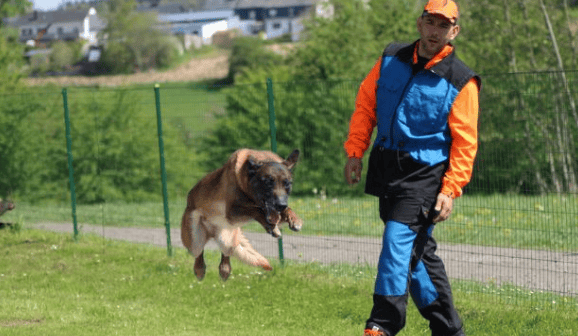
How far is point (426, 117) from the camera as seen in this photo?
16.2 feet

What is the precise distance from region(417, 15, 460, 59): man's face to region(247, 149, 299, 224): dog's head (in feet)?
6.72

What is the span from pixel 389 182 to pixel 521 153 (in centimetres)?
430

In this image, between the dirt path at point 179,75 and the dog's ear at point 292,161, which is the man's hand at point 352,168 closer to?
the dog's ear at point 292,161

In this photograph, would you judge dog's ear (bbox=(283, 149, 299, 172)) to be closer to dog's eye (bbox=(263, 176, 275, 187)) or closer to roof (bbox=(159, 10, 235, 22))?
dog's eye (bbox=(263, 176, 275, 187))

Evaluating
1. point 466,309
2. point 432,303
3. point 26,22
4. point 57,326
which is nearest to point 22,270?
point 57,326

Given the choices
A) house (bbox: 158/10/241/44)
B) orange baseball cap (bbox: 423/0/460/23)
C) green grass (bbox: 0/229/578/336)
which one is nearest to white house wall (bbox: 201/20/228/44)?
house (bbox: 158/10/241/44)

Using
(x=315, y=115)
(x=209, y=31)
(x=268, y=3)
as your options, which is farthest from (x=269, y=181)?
(x=268, y=3)

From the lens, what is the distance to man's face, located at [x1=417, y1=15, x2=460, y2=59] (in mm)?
4777

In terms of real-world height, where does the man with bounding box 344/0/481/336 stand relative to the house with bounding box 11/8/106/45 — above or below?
above

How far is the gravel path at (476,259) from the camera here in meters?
9.48

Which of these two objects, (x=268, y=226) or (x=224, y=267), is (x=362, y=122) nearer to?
(x=224, y=267)

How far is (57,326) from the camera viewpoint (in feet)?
26.8

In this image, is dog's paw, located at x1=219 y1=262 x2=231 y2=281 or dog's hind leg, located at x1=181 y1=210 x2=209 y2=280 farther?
dog's paw, located at x1=219 y1=262 x2=231 y2=281

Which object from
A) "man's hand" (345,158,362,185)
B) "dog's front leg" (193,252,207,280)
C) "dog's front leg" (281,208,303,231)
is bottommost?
"man's hand" (345,158,362,185)
